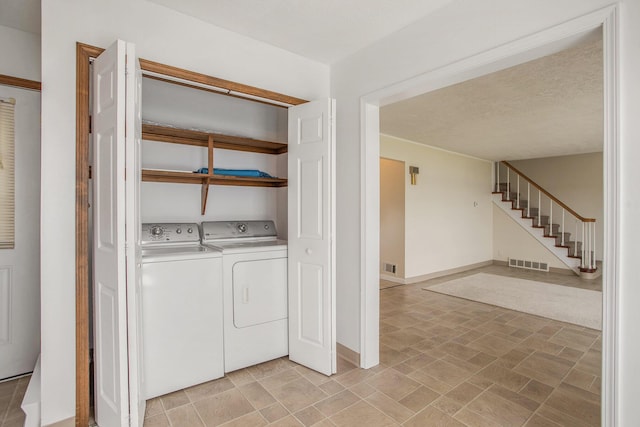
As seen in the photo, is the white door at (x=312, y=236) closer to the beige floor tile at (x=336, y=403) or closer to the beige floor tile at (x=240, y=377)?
the beige floor tile at (x=336, y=403)

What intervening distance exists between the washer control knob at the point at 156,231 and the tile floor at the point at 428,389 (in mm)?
1210

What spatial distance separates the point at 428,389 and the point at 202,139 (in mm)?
2772

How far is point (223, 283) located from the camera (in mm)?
2543

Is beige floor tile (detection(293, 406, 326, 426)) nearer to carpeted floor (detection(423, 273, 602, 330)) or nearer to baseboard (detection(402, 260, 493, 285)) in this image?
carpeted floor (detection(423, 273, 602, 330))

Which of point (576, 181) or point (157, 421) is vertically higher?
point (576, 181)

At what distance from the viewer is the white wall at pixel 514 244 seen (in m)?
7.38

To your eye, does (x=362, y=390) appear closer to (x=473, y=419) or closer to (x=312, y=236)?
(x=473, y=419)

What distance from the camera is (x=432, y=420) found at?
6.70 ft

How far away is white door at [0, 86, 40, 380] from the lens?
2.49 meters

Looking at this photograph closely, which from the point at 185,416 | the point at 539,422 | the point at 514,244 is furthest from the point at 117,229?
the point at 514,244

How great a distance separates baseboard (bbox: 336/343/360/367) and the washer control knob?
1.85 meters

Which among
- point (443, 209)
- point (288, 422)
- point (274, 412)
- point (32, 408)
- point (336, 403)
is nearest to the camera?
point (32, 408)

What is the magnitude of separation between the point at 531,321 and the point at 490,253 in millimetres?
4507

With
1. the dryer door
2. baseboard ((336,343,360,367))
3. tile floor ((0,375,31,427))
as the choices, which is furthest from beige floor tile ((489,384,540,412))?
tile floor ((0,375,31,427))
